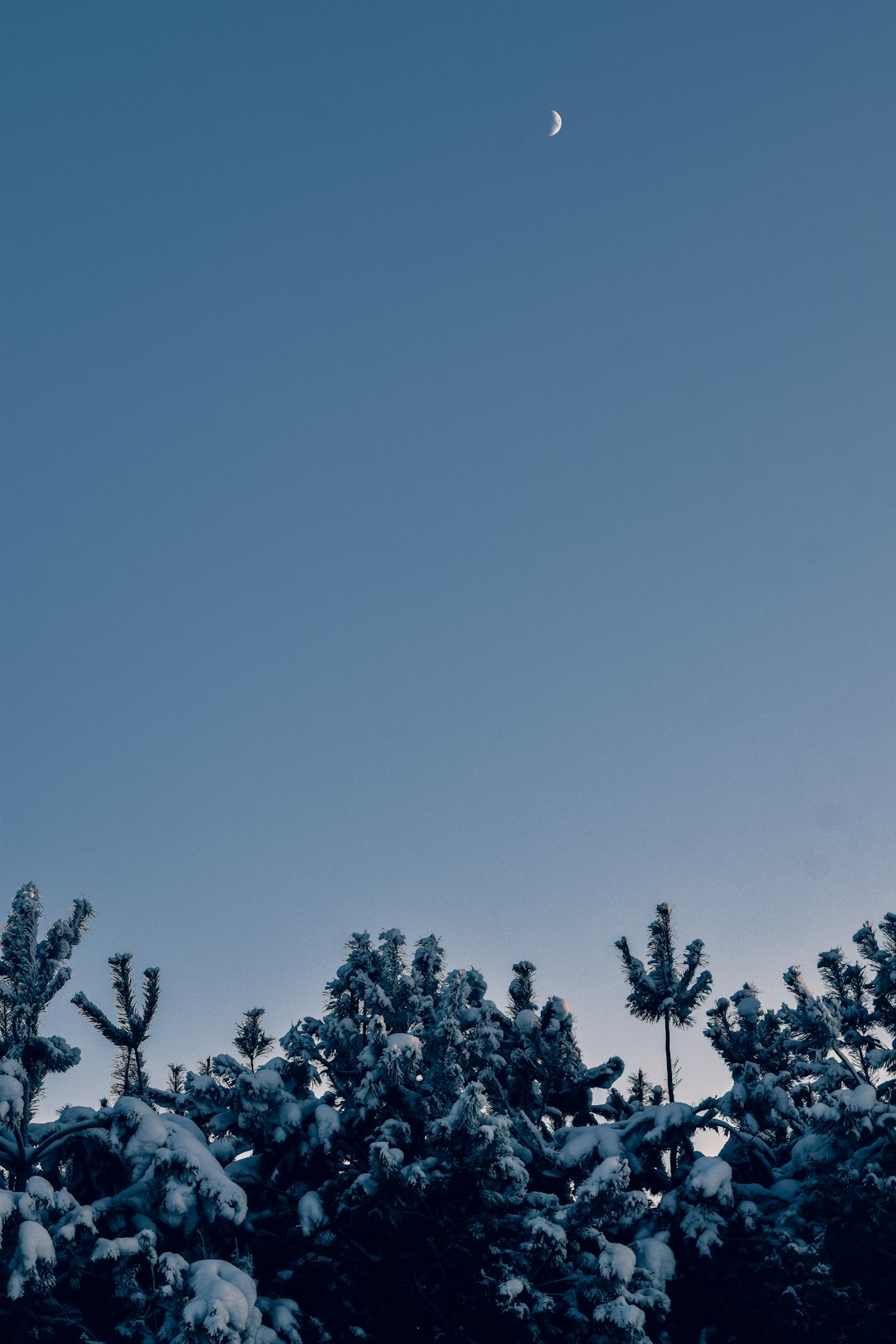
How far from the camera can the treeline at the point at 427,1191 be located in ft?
52.0

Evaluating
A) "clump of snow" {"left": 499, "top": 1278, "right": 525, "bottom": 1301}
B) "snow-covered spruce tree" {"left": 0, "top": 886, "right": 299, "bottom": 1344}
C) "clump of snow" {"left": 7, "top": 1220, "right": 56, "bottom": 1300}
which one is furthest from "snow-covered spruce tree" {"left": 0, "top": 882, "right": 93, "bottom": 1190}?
"clump of snow" {"left": 499, "top": 1278, "right": 525, "bottom": 1301}

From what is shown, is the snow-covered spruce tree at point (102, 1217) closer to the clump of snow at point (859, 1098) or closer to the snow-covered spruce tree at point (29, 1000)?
the snow-covered spruce tree at point (29, 1000)

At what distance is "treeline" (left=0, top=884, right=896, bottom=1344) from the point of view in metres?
15.8

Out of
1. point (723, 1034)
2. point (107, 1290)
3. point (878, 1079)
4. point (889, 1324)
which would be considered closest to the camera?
point (107, 1290)

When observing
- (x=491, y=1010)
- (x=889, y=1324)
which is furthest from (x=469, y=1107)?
(x=889, y=1324)

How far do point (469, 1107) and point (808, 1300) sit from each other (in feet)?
20.2

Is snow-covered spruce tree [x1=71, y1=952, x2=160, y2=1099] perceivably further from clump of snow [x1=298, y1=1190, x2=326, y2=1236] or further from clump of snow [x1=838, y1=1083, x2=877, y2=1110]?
clump of snow [x1=838, y1=1083, x2=877, y2=1110]

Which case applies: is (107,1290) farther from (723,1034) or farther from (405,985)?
(723,1034)

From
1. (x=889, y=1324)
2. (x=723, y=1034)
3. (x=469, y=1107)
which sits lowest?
(x=889, y=1324)

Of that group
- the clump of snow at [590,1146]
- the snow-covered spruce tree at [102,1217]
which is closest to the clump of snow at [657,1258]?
the clump of snow at [590,1146]

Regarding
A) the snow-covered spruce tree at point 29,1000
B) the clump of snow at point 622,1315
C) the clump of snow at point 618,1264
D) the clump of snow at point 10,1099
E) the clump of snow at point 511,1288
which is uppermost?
the snow-covered spruce tree at point 29,1000

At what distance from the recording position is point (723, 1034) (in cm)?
2172

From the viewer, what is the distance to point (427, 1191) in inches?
711

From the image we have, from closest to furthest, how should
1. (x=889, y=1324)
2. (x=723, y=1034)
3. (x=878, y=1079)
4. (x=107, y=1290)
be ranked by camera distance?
(x=107, y=1290), (x=889, y=1324), (x=878, y=1079), (x=723, y=1034)
